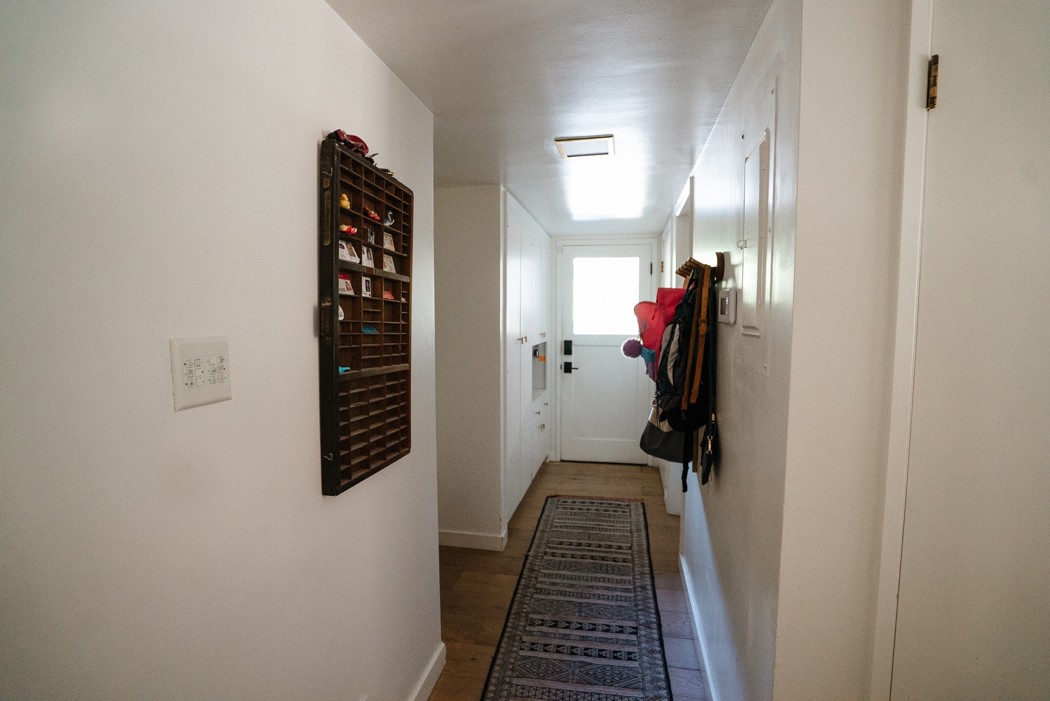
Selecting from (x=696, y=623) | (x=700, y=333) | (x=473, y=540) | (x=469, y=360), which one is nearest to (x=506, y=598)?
(x=473, y=540)

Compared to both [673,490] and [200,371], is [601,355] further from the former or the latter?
[200,371]

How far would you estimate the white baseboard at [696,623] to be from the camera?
1941 mm

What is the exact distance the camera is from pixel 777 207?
48.7 inches

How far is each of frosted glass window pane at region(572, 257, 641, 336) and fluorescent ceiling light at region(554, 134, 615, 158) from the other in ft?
8.45

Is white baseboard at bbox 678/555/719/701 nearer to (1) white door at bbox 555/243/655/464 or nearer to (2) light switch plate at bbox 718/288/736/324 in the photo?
(2) light switch plate at bbox 718/288/736/324

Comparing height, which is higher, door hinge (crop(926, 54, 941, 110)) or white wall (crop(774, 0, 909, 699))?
door hinge (crop(926, 54, 941, 110))

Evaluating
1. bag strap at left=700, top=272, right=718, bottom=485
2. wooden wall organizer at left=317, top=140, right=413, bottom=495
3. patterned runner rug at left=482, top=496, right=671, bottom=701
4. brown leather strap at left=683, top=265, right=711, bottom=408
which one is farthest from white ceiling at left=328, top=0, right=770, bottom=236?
patterned runner rug at left=482, top=496, right=671, bottom=701

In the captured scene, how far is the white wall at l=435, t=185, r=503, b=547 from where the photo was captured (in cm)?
311

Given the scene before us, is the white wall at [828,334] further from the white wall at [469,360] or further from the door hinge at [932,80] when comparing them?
the white wall at [469,360]

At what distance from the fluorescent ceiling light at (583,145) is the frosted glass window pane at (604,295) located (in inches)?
101

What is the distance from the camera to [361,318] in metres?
1.37

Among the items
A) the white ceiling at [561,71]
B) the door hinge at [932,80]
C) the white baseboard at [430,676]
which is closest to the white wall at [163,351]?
the white ceiling at [561,71]

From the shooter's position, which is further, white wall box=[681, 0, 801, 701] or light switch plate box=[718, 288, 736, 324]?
light switch plate box=[718, 288, 736, 324]

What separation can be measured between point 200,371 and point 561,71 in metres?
1.41
